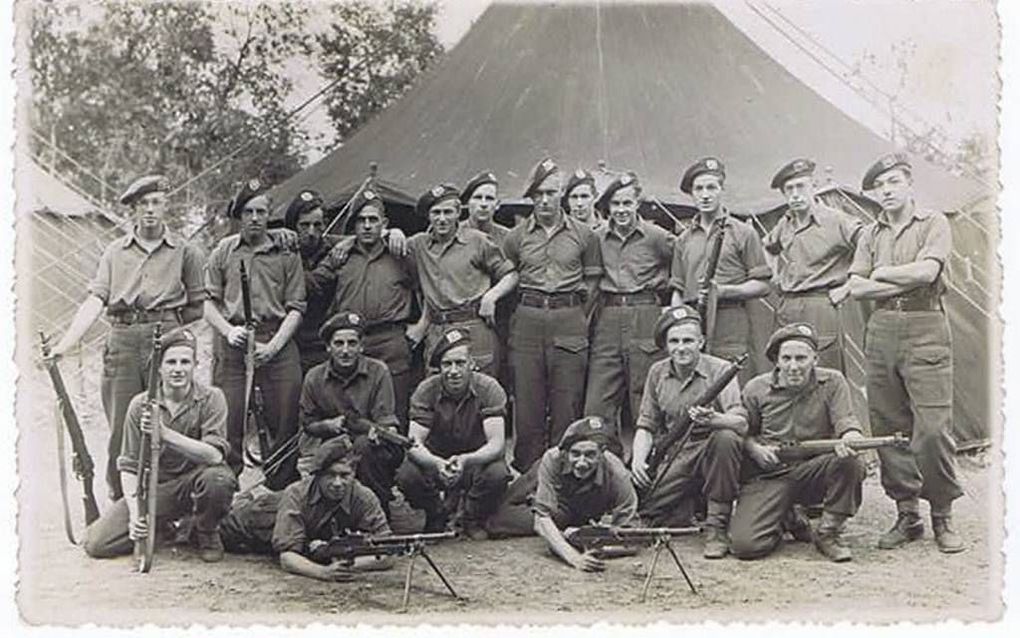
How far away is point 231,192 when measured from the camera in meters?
6.79

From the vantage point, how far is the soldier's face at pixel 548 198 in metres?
6.68

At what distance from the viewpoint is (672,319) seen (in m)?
6.54

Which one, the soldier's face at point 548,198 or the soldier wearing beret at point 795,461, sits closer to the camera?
the soldier wearing beret at point 795,461

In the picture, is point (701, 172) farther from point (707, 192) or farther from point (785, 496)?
point (785, 496)

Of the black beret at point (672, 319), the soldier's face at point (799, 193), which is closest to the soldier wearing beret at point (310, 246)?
the black beret at point (672, 319)

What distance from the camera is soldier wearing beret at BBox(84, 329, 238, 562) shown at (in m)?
6.50

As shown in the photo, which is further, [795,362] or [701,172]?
[701,172]

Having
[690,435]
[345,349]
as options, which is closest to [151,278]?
[345,349]

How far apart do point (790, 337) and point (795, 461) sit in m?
0.52

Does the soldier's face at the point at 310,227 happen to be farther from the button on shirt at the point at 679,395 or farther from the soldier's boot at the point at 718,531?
Result: the soldier's boot at the point at 718,531

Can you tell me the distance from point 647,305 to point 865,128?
127 centimetres

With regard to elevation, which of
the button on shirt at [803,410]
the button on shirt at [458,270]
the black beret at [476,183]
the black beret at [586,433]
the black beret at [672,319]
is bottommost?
the black beret at [586,433]

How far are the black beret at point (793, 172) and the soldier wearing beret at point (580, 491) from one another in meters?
1.30

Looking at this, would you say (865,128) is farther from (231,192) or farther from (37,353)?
(37,353)
